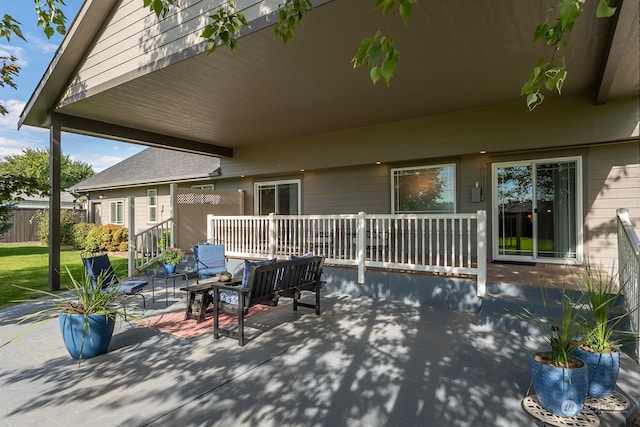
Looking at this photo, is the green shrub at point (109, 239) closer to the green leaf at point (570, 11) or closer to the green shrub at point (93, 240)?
the green shrub at point (93, 240)

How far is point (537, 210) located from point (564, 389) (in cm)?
537

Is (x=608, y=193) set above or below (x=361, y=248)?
above

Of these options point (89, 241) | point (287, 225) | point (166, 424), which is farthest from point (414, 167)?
point (89, 241)

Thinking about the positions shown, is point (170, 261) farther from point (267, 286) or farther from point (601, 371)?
point (601, 371)

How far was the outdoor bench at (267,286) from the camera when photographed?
13.7 ft

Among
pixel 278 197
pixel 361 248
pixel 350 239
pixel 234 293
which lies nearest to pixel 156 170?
pixel 278 197

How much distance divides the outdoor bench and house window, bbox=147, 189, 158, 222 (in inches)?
458

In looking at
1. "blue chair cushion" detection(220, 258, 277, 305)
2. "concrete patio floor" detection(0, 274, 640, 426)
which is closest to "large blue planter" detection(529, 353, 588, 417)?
"concrete patio floor" detection(0, 274, 640, 426)

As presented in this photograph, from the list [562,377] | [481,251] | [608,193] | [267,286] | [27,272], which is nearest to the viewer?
[562,377]

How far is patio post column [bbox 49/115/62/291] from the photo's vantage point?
6.99 meters

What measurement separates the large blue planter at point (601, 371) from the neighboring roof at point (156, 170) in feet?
35.9

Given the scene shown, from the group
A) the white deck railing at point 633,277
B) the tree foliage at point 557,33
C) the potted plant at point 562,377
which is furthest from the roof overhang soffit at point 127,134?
the white deck railing at point 633,277

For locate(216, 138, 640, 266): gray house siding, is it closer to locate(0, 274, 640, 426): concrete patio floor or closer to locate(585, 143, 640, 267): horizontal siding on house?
locate(585, 143, 640, 267): horizontal siding on house

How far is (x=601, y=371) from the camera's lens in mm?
2760
